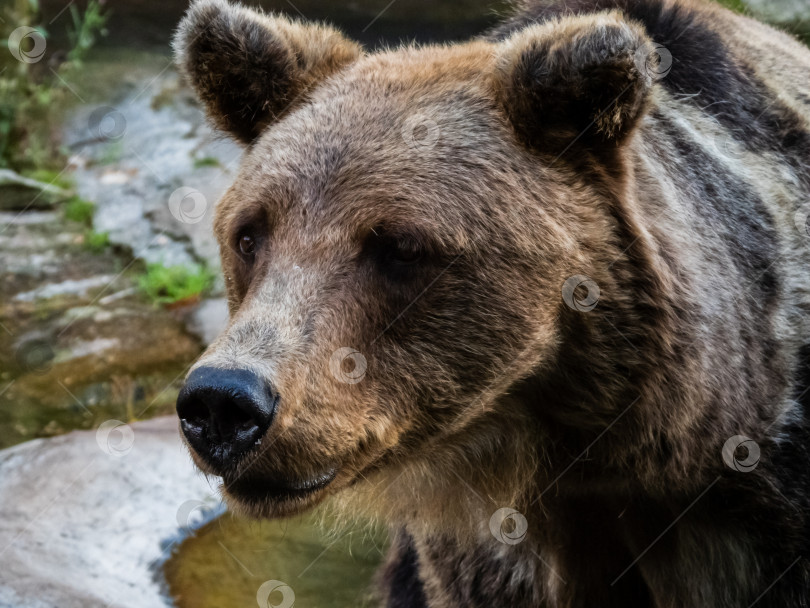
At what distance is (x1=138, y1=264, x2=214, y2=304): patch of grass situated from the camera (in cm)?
870

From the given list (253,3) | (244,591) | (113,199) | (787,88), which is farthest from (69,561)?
(253,3)

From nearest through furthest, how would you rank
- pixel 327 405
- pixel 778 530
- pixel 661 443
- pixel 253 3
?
pixel 327 405 → pixel 661 443 → pixel 778 530 → pixel 253 3

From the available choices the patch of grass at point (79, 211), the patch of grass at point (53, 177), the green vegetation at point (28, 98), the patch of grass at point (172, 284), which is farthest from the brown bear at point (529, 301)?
the green vegetation at point (28, 98)

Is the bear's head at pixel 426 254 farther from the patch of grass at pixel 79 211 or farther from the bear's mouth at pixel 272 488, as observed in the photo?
the patch of grass at pixel 79 211

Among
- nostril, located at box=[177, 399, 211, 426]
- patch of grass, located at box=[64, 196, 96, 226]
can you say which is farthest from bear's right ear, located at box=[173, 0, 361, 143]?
patch of grass, located at box=[64, 196, 96, 226]

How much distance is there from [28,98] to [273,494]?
885 cm

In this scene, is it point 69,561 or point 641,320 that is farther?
point 69,561

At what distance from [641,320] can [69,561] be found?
3717mm

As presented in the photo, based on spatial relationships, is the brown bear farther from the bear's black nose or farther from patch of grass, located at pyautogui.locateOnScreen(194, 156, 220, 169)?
patch of grass, located at pyautogui.locateOnScreen(194, 156, 220, 169)

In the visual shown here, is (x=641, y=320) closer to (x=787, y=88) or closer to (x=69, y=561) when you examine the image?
(x=787, y=88)

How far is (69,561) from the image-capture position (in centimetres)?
544

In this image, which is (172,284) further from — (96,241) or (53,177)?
(53,177)

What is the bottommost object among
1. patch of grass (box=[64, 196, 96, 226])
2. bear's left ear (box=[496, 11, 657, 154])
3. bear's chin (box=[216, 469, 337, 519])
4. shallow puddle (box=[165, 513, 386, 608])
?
patch of grass (box=[64, 196, 96, 226])

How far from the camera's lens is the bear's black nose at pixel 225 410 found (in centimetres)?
267
